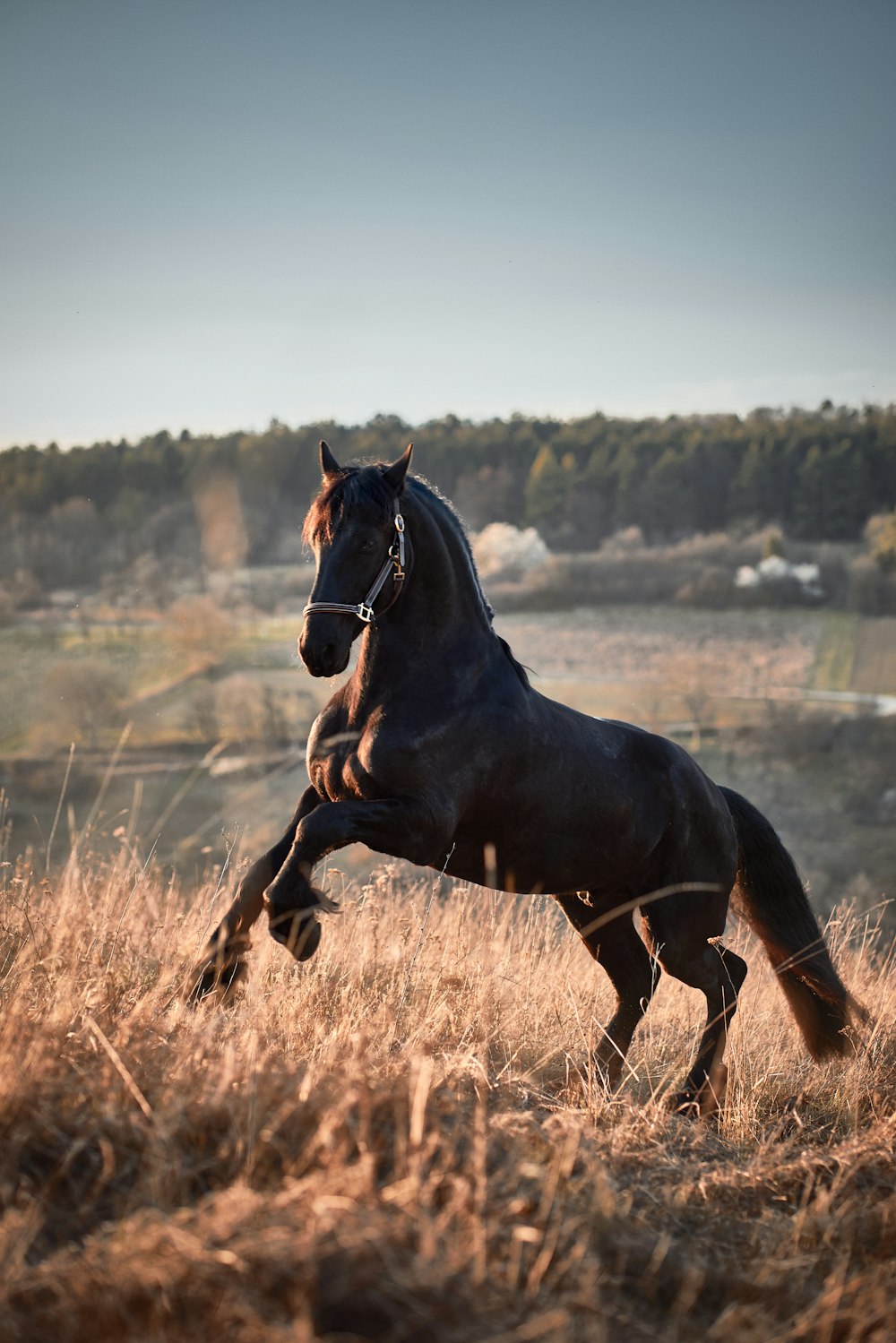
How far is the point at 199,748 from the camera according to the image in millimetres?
31922

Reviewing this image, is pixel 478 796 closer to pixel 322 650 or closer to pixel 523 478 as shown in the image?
pixel 322 650

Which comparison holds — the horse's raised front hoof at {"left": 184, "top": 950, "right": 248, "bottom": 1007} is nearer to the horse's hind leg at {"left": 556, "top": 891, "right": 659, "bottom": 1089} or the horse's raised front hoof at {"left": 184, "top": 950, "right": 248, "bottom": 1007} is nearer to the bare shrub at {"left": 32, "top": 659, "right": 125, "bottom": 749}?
the horse's hind leg at {"left": 556, "top": 891, "right": 659, "bottom": 1089}

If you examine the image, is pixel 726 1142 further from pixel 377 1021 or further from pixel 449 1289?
pixel 449 1289

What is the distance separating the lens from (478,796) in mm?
4668

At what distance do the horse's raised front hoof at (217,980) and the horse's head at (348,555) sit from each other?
1302mm

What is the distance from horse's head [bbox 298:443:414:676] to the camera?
4.21 meters

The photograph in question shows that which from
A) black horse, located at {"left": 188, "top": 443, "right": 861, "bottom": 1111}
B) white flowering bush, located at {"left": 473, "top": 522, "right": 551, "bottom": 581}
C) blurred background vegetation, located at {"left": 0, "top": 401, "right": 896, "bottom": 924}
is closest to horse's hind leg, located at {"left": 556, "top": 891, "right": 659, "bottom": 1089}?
black horse, located at {"left": 188, "top": 443, "right": 861, "bottom": 1111}

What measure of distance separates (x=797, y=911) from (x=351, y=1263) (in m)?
4.28

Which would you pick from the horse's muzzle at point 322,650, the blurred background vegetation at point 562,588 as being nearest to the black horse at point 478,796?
the horse's muzzle at point 322,650

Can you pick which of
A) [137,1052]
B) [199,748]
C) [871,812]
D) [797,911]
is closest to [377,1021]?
[137,1052]

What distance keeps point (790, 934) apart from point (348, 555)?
3.57 m

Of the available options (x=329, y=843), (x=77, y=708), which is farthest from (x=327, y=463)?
(x=77, y=708)

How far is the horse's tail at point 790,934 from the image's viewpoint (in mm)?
5793

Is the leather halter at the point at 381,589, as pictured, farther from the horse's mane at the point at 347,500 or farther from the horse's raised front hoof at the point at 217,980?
the horse's raised front hoof at the point at 217,980
